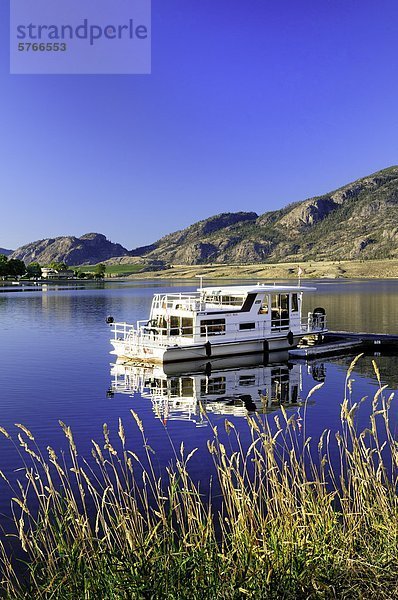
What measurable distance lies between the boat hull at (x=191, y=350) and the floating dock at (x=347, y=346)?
2.62 meters

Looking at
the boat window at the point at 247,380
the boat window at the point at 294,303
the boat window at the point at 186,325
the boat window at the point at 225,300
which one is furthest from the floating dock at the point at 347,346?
the boat window at the point at 247,380

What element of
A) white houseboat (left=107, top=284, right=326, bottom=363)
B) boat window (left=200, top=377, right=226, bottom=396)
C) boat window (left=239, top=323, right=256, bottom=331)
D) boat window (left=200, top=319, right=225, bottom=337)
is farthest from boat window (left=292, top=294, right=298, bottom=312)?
boat window (left=200, top=377, right=226, bottom=396)

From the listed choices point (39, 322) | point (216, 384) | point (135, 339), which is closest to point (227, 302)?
point (135, 339)

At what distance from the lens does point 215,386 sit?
31.0 m

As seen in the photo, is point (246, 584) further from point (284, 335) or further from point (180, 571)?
point (284, 335)

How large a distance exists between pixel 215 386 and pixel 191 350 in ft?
21.4

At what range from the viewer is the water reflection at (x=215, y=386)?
995 inches

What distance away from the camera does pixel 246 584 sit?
23.3 ft

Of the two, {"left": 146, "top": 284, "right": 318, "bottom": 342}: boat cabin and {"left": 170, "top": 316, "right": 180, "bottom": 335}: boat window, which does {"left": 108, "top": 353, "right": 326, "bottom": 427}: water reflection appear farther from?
{"left": 170, "top": 316, "right": 180, "bottom": 335}: boat window

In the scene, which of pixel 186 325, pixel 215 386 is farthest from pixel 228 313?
pixel 215 386

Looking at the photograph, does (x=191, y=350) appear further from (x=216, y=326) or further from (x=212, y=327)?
(x=216, y=326)

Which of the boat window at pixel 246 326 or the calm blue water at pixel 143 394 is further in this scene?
the boat window at pixel 246 326

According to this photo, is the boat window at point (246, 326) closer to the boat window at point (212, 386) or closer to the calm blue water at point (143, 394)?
the calm blue water at point (143, 394)

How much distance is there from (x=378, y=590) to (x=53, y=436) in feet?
51.3
